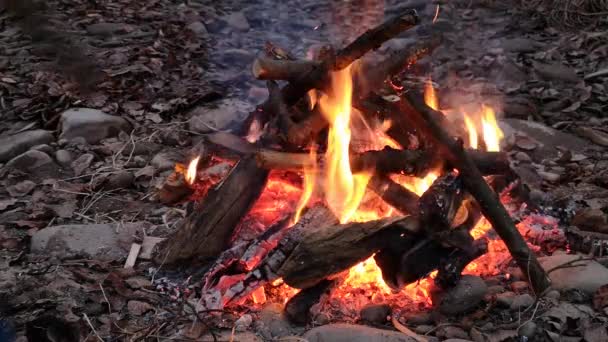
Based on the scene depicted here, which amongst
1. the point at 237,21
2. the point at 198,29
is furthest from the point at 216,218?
the point at 237,21

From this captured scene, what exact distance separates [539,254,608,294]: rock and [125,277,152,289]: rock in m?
2.03

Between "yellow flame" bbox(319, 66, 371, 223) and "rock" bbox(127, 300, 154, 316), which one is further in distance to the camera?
"yellow flame" bbox(319, 66, 371, 223)

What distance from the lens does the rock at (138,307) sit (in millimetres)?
2711

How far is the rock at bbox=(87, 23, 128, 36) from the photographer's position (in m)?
6.55

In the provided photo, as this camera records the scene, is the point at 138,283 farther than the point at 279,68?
No

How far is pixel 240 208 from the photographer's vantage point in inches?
124

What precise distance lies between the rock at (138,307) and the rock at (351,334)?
78 centimetres

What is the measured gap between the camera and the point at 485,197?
2.93m

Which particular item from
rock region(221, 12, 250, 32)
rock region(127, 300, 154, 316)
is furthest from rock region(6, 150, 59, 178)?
rock region(221, 12, 250, 32)

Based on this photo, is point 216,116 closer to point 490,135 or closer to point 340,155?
point 340,155

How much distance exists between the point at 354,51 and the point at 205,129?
75.1 inches

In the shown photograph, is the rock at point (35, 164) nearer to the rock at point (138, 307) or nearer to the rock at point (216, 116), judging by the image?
the rock at point (216, 116)

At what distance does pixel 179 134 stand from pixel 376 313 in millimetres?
2421

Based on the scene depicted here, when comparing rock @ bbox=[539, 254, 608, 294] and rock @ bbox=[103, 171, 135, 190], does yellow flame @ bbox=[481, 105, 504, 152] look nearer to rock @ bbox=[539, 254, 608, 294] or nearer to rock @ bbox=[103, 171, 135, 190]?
rock @ bbox=[539, 254, 608, 294]
